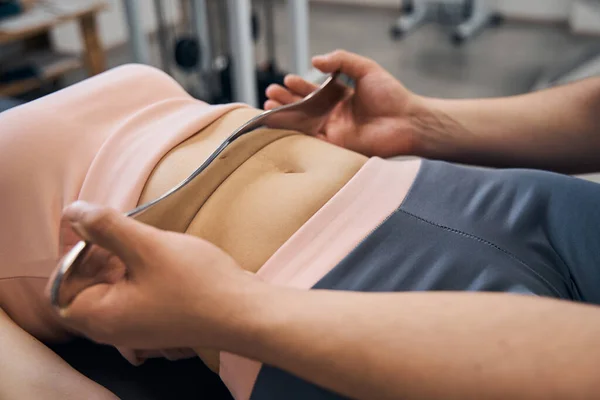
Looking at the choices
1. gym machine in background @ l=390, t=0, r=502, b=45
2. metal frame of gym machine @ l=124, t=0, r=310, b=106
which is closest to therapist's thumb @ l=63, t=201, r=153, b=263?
metal frame of gym machine @ l=124, t=0, r=310, b=106

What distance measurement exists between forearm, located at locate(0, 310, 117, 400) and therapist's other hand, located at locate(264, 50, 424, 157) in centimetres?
54

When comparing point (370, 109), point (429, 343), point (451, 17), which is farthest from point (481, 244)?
point (451, 17)

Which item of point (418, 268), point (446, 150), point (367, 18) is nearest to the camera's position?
point (418, 268)

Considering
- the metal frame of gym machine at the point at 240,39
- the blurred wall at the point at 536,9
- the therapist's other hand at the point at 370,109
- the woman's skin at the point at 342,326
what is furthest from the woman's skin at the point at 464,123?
the blurred wall at the point at 536,9

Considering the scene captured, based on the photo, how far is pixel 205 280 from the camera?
1.64 feet

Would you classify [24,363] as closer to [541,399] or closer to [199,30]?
[541,399]

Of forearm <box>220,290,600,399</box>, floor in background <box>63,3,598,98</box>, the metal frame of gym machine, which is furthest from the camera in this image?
floor in background <box>63,3,598,98</box>

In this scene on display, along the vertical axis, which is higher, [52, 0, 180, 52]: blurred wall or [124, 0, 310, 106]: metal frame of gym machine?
[124, 0, 310, 106]: metal frame of gym machine

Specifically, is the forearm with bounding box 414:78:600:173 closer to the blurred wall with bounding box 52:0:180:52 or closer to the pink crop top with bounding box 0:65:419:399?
the pink crop top with bounding box 0:65:419:399

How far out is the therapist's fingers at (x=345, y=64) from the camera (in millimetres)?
937

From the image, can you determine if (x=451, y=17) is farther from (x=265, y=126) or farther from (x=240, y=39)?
(x=265, y=126)

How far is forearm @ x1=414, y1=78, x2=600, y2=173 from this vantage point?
0.87m

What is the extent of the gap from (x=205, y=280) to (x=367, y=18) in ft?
11.9

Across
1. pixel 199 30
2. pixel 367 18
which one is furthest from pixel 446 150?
pixel 367 18
